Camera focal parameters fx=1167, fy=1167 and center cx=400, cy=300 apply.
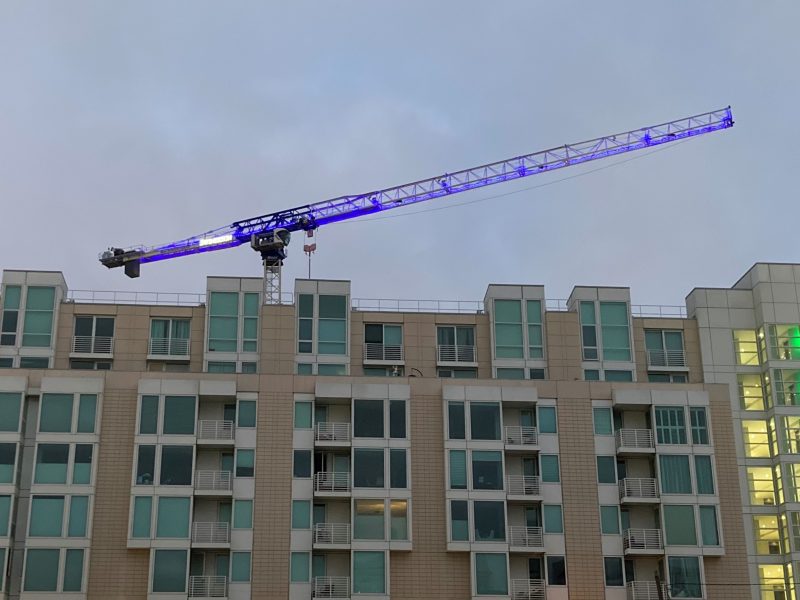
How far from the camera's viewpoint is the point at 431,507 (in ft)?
258

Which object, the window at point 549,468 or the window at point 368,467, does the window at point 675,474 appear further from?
the window at point 368,467

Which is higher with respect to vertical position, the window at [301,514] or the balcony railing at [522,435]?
the balcony railing at [522,435]

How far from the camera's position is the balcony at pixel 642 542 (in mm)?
78125

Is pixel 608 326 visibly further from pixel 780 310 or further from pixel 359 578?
Answer: pixel 359 578

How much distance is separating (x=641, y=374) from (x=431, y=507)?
2102 cm

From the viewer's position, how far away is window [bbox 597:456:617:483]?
81.0 metres

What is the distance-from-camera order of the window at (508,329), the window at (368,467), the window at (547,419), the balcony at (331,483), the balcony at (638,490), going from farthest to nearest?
the window at (508,329) < the window at (547,419) < the balcony at (638,490) < the window at (368,467) < the balcony at (331,483)

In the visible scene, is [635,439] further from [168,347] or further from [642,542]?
[168,347]

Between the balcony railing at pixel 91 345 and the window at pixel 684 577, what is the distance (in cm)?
4276

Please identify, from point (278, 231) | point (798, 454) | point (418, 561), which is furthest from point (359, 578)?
point (278, 231)

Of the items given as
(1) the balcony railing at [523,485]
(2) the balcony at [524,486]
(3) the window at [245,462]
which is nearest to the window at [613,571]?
(2) the balcony at [524,486]

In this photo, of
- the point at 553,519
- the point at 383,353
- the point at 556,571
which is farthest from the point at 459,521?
the point at 383,353

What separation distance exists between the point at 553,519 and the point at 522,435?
6.18 metres

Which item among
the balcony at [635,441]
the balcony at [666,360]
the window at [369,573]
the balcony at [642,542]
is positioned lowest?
the window at [369,573]
